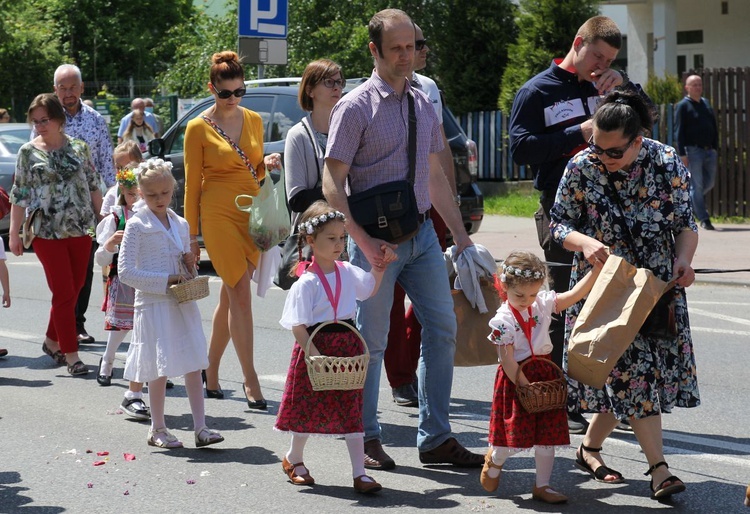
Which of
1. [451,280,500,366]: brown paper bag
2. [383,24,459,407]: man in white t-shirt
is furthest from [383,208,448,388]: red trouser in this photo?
[451,280,500,366]: brown paper bag

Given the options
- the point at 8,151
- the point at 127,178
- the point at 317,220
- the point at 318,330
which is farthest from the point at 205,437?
the point at 8,151

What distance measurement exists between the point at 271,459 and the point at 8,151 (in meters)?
12.6

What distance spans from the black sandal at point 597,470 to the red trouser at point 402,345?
1.83m

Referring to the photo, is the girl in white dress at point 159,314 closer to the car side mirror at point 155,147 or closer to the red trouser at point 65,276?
the red trouser at point 65,276

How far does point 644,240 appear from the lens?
205 inches

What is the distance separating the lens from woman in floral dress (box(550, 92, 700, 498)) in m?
5.09

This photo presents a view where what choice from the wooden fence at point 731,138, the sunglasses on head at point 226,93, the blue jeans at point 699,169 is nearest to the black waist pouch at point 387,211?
the sunglasses on head at point 226,93

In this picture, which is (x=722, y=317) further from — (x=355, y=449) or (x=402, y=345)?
(x=355, y=449)

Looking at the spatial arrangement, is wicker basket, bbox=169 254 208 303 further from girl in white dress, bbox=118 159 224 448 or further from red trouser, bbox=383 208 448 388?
red trouser, bbox=383 208 448 388

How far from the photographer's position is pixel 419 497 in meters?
5.34

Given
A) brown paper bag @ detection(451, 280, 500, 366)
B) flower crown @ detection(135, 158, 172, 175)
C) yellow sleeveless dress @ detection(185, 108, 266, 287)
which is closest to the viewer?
brown paper bag @ detection(451, 280, 500, 366)

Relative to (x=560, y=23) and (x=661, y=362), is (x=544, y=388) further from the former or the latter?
(x=560, y=23)

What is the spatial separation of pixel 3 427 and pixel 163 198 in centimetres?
166

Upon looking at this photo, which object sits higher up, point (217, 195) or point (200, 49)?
point (200, 49)
